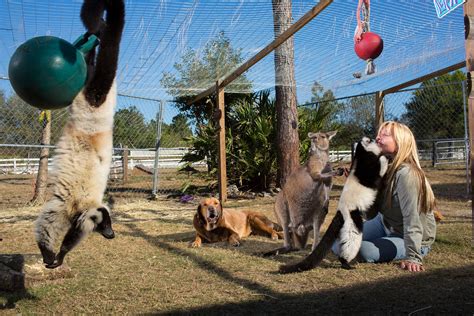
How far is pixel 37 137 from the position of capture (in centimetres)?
989

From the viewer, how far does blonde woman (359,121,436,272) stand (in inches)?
157

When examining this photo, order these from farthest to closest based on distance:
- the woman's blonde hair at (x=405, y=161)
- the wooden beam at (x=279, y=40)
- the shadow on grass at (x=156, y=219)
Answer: the shadow on grass at (x=156, y=219), the wooden beam at (x=279, y=40), the woman's blonde hair at (x=405, y=161)

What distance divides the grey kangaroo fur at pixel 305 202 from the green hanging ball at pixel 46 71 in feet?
10.3

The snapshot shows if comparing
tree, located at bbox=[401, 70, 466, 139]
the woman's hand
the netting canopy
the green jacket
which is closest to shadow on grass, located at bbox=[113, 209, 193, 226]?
the netting canopy

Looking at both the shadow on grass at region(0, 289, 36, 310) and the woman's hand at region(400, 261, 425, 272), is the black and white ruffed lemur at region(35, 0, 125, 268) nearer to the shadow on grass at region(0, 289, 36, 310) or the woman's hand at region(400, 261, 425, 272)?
the shadow on grass at region(0, 289, 36, 310)

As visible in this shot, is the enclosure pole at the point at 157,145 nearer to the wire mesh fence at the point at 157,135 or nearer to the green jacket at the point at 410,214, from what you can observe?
the wire mesh fence at the point at 157,135

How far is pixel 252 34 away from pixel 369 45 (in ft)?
6.31

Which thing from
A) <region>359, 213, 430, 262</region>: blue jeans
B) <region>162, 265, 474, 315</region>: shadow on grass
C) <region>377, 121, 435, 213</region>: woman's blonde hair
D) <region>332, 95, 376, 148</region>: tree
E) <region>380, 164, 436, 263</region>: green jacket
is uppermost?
<region>332, 95, 376, 148</region>: tree

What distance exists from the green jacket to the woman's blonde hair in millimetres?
49

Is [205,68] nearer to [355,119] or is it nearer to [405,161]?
[405,161]

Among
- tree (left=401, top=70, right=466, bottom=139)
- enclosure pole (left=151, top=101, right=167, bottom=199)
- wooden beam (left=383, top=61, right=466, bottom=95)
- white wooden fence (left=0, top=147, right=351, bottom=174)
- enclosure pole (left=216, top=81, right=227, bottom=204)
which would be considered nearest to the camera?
wooden beam (left=383, top=61, right=466, bottom=95)

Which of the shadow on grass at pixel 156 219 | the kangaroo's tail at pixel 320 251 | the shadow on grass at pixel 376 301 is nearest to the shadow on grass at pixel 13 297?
the shadow on grass at pixel 376 301

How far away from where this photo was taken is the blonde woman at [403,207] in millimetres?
4000

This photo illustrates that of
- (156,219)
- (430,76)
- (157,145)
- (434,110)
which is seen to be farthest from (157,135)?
(434,110)
